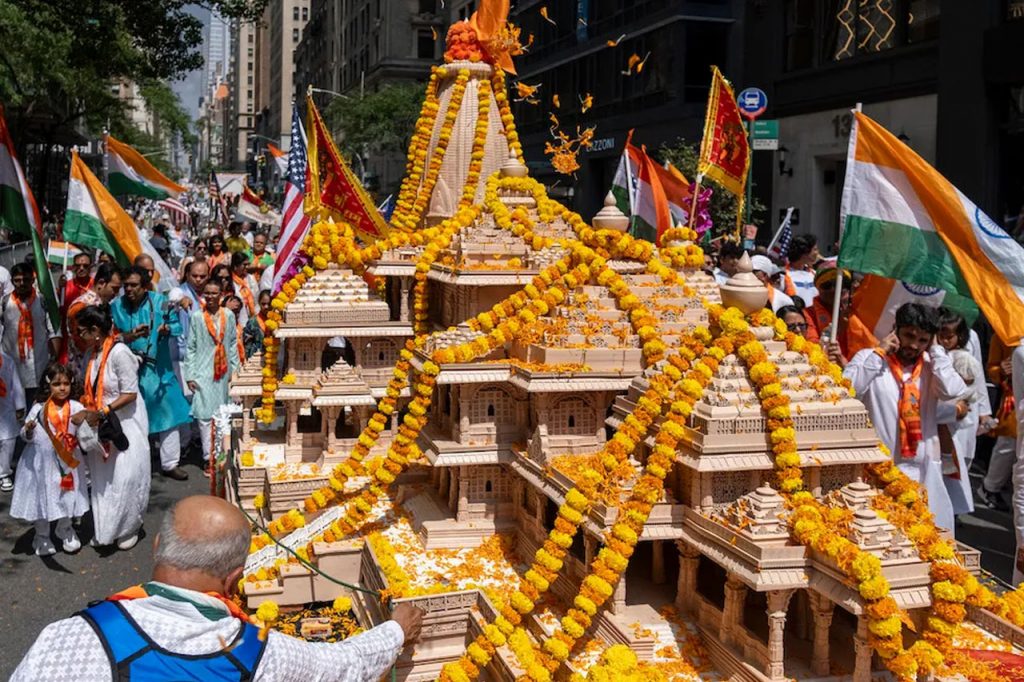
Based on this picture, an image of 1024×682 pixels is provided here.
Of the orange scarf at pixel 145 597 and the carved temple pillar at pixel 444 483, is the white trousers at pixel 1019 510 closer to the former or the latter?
the carved temple pillar at pixel 444 483

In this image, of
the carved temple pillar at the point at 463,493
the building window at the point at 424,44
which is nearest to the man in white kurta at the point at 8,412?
the carved temple pillar at the point at 463,493

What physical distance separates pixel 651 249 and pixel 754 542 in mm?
4096

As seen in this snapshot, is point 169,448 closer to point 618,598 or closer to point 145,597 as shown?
point 618,598

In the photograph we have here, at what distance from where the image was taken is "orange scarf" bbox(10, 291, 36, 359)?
12.3m

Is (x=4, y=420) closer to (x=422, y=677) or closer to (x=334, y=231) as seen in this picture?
(x=334, y=231)

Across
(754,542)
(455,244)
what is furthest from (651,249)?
(754,542)

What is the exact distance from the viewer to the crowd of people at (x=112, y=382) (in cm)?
955

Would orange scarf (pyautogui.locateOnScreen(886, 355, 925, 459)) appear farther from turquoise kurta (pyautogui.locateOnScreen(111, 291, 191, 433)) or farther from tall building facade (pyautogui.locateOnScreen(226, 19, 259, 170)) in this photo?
tall building facade (pyautogui.locateOnScreen(226, 19, 259, 170))

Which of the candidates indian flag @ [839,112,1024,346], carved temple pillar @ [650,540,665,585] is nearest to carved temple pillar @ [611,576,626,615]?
carved temple pillar @ [650,540,665,585]

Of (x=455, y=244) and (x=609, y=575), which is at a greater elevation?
(x=455, y=244)

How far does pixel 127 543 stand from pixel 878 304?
26.8ft

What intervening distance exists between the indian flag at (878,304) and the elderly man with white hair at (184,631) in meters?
6.81

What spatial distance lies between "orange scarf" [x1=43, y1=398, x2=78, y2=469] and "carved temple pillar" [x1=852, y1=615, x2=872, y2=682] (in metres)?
7.77

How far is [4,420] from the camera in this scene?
1187cm
